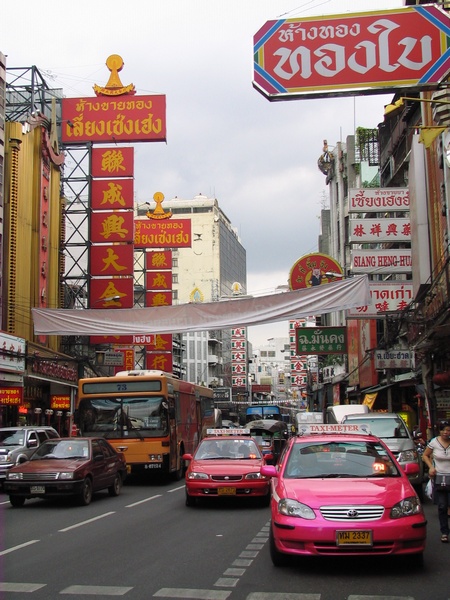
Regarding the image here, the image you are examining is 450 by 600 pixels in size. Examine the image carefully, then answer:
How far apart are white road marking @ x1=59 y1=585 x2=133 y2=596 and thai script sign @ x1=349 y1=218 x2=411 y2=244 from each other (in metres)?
25.6

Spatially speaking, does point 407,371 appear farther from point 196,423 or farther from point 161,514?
point 161,514

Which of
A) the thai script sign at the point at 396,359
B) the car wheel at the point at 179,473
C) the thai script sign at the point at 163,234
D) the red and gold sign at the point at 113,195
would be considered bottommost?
the car wheel at the point at 179,473

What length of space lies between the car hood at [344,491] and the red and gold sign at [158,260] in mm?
46430

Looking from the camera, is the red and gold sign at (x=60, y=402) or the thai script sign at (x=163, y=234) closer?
the red and gold sign at (x=60, y=402)

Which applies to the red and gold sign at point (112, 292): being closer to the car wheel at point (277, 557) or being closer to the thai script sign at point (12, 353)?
the thai script sign at point (12, 353)

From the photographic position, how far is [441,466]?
36.2 feet

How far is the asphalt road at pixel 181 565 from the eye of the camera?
24.5 feet

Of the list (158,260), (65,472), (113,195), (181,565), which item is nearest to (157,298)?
(158,260)

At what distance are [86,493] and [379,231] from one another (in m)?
20.3

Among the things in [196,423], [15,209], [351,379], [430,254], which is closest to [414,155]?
[430,254]

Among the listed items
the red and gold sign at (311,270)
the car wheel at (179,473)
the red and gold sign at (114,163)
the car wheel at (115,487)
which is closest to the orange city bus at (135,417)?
the car wheel at (179,473)

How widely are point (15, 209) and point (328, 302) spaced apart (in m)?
20.9

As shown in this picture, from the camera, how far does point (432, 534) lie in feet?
37.2

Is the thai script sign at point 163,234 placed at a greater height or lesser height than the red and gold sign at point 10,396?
greater
